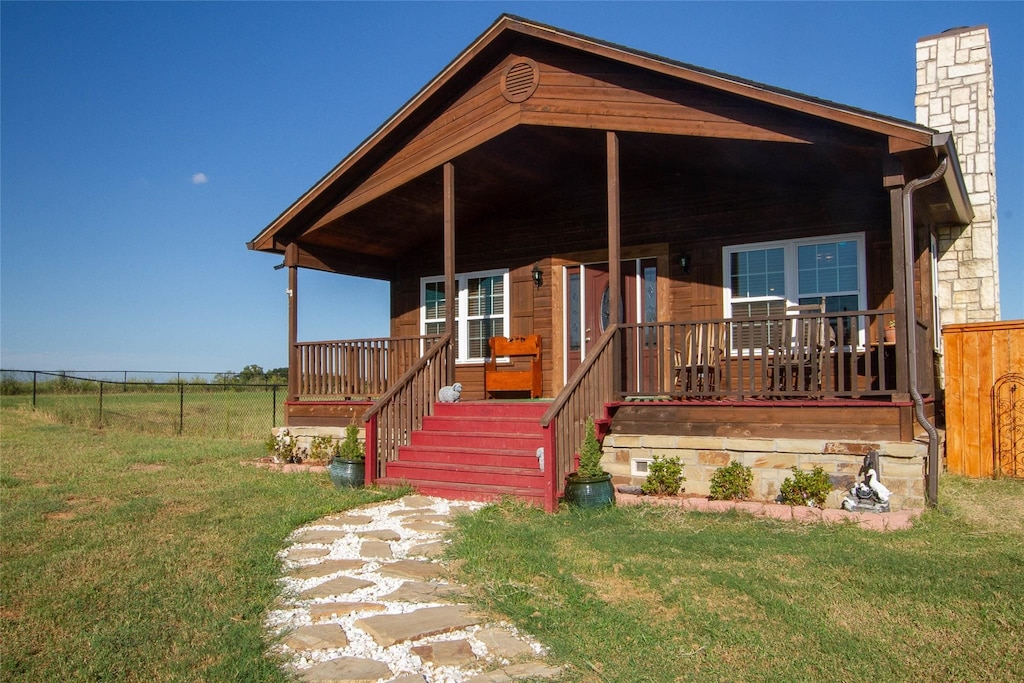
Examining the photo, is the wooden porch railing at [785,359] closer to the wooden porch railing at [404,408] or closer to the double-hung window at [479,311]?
the wooden porch railing at [404,408]

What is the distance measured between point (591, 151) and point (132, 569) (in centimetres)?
720

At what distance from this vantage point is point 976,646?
3525 mm

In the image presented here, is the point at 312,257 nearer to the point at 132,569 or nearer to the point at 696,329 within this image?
the point at 696,329

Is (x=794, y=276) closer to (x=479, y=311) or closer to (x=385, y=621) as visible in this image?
(x=479, y=311)

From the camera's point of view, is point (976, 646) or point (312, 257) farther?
point (312, 257)

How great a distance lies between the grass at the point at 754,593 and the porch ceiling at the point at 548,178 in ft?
12.7

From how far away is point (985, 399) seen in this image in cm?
858

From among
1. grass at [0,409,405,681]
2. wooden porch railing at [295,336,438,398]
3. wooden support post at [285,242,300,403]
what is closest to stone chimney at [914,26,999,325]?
wooden porch railing at [295,336,438,398]

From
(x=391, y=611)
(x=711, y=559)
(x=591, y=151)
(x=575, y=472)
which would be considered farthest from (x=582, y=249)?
(x=391, y=611)

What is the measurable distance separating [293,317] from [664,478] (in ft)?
19.8

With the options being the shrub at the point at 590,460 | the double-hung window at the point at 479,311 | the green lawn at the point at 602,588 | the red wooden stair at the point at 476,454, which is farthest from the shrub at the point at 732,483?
the double-hung window at the point at 479,311

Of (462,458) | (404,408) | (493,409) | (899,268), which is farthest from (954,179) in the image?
(404,408)

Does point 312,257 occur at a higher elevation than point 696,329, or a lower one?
higher

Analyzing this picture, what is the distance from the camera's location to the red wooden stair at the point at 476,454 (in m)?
→ 7.23
